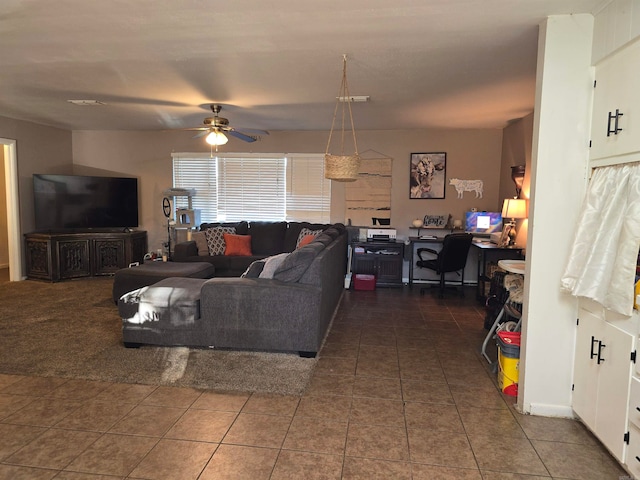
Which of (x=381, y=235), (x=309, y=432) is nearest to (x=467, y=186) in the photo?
(x=381, y=235)

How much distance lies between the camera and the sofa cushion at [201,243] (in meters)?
6.09

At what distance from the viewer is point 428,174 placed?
6504mm

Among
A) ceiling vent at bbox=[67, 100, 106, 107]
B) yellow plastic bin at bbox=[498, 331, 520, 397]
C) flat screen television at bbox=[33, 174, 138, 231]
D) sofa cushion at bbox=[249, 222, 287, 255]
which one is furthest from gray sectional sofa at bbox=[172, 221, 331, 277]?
yellow plastic bin at bbox=[498, 331, 520, 397]

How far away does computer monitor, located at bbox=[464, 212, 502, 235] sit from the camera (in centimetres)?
604

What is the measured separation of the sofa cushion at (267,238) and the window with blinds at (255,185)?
1.62 ft

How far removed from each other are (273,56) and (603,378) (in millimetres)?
3083

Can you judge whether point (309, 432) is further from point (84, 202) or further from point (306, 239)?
point (84, 202)

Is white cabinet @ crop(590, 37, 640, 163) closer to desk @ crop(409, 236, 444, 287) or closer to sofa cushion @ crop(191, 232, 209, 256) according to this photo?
desk @ crop(409, 236, 444, 287)

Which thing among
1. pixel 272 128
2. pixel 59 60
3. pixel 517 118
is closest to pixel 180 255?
pixel 272 128

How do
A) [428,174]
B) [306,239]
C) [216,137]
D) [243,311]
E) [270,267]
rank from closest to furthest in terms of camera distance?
[243,311], [270,267], [216,137], [306,239], [428,174]

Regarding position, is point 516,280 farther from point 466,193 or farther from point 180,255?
point 180,255

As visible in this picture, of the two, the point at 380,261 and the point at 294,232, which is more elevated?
the point at 294,232

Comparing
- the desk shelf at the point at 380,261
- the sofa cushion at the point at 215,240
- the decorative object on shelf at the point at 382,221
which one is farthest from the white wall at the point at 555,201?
the sofa cushion at the point at 215,240

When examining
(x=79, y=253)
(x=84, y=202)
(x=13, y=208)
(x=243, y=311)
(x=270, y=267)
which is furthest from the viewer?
(x=84, y=202)
